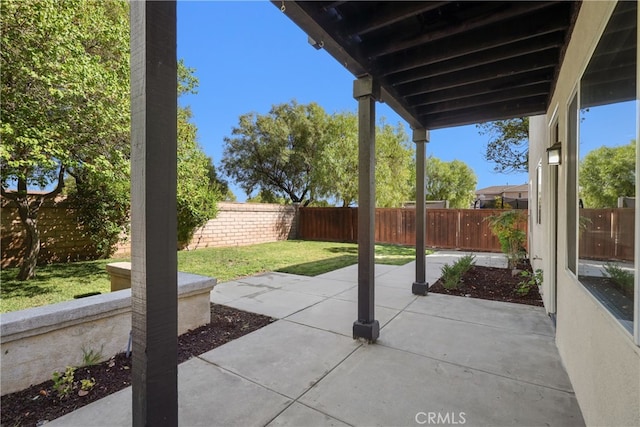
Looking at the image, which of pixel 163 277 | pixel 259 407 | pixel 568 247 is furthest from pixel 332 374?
pixel 568 247

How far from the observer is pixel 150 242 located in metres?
1.31

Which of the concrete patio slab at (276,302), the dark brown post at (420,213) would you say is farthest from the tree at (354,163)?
the concrete patio slab at (276,302)

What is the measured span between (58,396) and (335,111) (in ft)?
46.0

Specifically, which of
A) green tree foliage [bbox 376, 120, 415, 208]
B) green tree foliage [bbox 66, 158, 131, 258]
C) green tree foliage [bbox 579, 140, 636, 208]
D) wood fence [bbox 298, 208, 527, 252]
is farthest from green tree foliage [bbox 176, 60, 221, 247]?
green tree foliage [bbox 376, 120, 415, 208]

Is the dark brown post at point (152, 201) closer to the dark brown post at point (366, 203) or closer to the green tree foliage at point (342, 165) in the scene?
the dark brown post at point (366, 203)

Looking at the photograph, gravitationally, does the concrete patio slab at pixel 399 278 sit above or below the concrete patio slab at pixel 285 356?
above

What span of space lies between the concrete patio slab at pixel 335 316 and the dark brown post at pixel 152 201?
236 centimetres

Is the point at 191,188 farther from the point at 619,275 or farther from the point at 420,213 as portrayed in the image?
the point at 619,275

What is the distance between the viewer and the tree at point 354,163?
1264cm

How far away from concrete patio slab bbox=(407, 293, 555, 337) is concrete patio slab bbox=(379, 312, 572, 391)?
198mm

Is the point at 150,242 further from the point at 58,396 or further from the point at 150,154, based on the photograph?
the point at 58,396

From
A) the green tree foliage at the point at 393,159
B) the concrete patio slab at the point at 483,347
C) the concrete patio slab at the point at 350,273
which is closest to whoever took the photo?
the concrete patio slab at the point at 483,347

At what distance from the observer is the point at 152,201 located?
1.31 m

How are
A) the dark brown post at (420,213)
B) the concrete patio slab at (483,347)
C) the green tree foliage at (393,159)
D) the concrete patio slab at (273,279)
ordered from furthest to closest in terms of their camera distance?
the green tree foliage at (393,159) → the concrete patio slab at (273,279) → the dark brown post at (420,213) → the concrete patio slab at (483,347)
